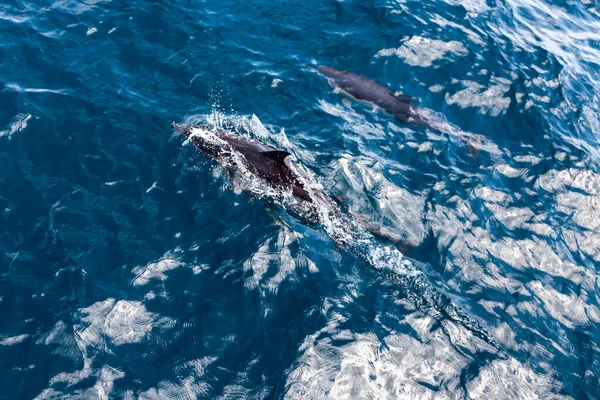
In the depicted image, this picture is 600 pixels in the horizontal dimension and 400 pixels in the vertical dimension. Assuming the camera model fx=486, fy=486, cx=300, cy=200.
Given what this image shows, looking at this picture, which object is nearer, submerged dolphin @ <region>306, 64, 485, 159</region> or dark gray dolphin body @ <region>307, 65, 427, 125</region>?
submerged dolphin @ <region>306, 64, 485, 159</region>

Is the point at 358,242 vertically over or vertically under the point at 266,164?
under

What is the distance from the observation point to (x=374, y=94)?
14328 millimetres

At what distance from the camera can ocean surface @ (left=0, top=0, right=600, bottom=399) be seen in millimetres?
8391

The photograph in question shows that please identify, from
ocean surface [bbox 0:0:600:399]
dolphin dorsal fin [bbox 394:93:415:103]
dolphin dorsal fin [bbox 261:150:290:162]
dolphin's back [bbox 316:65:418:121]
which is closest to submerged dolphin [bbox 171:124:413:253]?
dolphin dorsal fin [bbox 261:150:290:162]

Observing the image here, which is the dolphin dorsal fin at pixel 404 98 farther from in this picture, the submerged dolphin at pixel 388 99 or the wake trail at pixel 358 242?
the wake trail at pixel 358 242

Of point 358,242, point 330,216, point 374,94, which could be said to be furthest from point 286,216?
point 374,94

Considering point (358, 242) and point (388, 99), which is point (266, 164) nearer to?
point (358, 242)

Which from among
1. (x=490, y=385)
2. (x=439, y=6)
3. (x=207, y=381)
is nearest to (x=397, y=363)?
(x=490, y=385)

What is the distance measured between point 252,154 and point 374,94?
16.1ft

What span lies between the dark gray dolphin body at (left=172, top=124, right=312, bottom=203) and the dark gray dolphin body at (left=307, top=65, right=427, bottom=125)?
13.3 feet

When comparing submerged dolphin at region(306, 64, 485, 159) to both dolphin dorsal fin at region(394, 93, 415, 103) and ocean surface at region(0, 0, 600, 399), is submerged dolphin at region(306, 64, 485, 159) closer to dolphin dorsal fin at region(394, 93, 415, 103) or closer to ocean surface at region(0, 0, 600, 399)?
dolphin dorsal fin at region(394, 93, 415, 103)

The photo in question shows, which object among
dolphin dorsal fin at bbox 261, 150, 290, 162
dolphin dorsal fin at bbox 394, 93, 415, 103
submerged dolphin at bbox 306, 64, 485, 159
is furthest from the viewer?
dolphin dorsal fin at bbox 394, 93, 415, 103

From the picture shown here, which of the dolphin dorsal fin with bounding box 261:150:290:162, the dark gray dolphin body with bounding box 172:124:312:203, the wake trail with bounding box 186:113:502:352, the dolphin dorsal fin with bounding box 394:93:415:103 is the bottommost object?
the wake trail with bounding box 186:113:502:352

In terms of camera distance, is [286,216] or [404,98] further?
[404,98]
